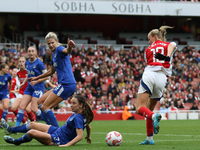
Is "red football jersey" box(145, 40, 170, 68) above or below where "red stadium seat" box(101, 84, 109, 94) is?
above

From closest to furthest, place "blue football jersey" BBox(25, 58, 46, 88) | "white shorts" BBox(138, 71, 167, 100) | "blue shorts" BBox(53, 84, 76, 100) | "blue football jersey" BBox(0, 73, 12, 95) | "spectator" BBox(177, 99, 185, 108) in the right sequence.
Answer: "white shorts" BBox(138, 71, 167, 100)
"blue shorts" BBox(53, 84, 76, 100)
"blue football jersey" BBox(25, 58, 46, 88)
"blue football jersey" BBox(0, 73, 12, 95)
"spectator" BBox(177, 99, 185, 108)

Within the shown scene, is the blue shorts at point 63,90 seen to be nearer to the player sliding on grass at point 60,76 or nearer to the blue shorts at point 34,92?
the player sliding on grass at point 60,76

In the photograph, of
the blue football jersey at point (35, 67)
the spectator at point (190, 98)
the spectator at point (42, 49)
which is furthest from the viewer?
the spectator at point (42, 49)

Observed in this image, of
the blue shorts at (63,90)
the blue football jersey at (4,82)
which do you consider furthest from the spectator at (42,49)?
the blue shorts at (63,90)

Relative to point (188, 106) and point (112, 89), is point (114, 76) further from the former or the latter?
point (188, 106)

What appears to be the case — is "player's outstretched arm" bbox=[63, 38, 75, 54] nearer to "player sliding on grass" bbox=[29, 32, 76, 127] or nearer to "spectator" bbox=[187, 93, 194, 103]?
"player sliding on grass" bbox=[29, 32, 76, 127]

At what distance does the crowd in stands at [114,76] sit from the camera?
20953 millimetres

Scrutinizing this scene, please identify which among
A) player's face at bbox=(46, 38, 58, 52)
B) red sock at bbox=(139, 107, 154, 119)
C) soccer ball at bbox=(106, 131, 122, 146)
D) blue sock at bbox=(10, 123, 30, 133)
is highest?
player's face at bbox=(46, 38, 58, 52)

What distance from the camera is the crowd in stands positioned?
825 inches

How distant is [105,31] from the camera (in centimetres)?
3634

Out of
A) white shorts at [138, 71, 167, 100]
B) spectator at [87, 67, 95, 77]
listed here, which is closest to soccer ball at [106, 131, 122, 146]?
white shorts at [138, 71, 167, 100]

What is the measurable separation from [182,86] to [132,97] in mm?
4266

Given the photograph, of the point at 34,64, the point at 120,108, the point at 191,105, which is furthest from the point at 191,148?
the point at 191,105

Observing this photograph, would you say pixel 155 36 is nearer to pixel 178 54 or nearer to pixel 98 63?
pixel 98 63
